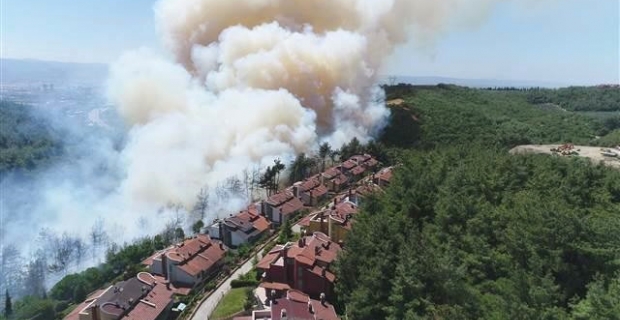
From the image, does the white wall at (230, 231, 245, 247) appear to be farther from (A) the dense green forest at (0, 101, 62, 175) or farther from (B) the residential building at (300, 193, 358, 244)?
(A) the dense green forest at (0, 101, 62, 175)

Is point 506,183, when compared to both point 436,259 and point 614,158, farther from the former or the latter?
point 614,158

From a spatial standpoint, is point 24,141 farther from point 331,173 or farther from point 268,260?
point 268,260

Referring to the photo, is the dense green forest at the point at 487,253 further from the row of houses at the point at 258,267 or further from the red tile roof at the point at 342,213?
the red tile roof at the point at 342,213

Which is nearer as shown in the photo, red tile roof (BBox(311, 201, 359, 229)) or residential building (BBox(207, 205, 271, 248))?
red tile roof (BBox(311, 201, 359, 229))

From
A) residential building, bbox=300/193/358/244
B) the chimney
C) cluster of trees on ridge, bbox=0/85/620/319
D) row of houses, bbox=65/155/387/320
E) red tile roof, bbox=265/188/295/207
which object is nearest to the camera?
cluster of trees on ridge, bbox=0/85/620/319

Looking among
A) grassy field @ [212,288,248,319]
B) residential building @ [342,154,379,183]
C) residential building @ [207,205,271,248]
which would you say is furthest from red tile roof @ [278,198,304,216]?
grassy field @ [212,288,248,319]

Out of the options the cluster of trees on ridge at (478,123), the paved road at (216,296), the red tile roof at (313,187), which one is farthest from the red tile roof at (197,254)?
the cluster of trees on ridge at (478,123)

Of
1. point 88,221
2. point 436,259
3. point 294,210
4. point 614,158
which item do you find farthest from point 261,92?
point 614,158

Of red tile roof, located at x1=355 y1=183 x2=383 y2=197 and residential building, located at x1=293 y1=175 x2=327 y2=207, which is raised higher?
red tile roof, located at x1=355 y1=183 x2=383 y2=197
